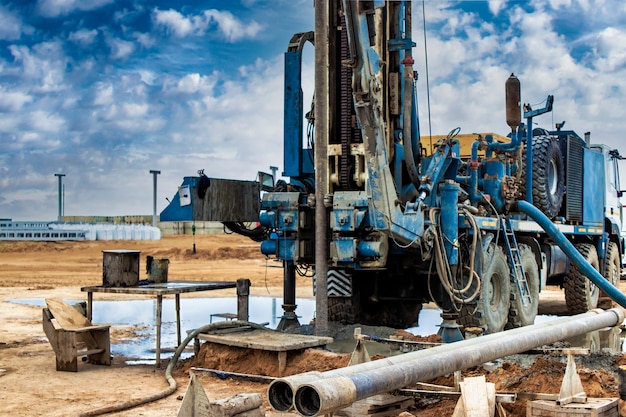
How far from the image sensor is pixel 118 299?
20.8 m

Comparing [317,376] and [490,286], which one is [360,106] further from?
[317,376]

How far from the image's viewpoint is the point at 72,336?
10.5 meters

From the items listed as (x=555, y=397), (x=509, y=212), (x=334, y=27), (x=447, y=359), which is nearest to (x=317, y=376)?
(x=447, y=359)

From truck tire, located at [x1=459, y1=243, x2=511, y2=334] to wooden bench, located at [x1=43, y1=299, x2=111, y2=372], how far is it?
16.7 feet


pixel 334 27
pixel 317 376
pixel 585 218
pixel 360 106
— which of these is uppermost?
pixel 334 27

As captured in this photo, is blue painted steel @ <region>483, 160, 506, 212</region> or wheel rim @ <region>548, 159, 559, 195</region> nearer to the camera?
blue painted steel @ <region>483, 160, 506, 212</region>

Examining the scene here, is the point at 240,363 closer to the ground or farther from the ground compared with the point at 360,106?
closer to the ground

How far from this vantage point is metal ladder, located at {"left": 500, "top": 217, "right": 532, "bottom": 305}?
44.0 ft

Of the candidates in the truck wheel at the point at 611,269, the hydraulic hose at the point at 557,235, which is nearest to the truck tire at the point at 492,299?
the hydraulic hose at the point at 557,235

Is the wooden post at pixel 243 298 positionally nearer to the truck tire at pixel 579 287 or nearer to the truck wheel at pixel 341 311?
the truck wheel at pixel 341 311

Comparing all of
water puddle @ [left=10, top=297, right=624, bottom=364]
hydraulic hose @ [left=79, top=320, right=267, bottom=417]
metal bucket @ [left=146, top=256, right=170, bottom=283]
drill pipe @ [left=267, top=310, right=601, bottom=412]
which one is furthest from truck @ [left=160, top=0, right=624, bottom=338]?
drill pipe @ [left=267, top=310, right=601, bottom=412]

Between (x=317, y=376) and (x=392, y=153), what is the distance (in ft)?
22.5

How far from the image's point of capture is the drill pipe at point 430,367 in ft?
15.9

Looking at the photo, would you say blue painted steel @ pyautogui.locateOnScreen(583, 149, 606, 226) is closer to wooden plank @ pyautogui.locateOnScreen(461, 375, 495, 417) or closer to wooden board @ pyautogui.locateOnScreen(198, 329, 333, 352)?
wooden board @ pyautogui.locateOnScreen(198, 329, 333, 352)
